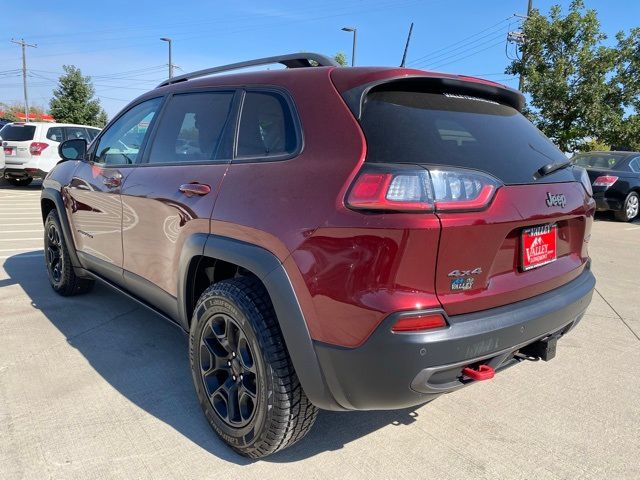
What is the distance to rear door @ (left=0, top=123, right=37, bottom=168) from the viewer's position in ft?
43.2

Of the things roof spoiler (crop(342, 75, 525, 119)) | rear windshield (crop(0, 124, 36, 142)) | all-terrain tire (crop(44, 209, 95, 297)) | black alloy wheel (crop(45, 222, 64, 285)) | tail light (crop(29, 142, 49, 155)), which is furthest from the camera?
rear windshield (crop(0, 124, 36, 142))

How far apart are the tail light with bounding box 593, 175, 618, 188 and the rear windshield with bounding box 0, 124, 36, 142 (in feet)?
44.4

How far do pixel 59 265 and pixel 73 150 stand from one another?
1.06m

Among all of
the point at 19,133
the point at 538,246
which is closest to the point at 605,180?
the point at 538,246

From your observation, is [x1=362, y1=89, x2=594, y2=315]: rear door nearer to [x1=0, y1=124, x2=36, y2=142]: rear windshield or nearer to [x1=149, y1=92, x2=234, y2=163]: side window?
[x1=149, y1=92, x2=234, y2=163]: side window

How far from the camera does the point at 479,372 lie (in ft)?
6.63

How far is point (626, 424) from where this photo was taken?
2742mm

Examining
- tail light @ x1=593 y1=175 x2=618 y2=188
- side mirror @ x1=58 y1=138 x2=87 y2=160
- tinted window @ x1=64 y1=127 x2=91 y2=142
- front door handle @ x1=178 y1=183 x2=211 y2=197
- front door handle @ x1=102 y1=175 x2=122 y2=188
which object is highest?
tinted window @ x1=64 y1=127 x2=91 y2=142

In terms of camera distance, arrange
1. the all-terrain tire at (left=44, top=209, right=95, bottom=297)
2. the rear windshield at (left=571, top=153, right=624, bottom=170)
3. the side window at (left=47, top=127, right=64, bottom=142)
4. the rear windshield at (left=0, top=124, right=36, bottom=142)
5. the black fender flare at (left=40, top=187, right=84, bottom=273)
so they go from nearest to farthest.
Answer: the black fender flare at (left=40, top=187, right=84, bottom=273)
the all-terrain tire at (left=44, top=209, right=95, bottom=297)
the rear windshield at (left=571, top=153, right=624, bottom=170)
the rear windshield at (left=0, top=124, right=36, bottom=142)
the side window at (left=47, top=127, right=64, bottom=142)

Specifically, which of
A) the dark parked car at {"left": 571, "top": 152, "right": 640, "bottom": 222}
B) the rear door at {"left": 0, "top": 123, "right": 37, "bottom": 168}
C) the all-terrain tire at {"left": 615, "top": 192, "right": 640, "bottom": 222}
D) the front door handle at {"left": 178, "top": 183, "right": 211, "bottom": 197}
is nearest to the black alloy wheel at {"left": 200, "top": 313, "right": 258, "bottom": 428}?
the front door handle at {"left": 178, "top": 183, "right": 211, "bottom": 197}

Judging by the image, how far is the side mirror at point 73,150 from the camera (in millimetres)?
4301

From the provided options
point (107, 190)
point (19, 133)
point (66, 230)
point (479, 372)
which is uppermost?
point (19, 133)

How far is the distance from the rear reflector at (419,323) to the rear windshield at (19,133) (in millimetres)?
13982

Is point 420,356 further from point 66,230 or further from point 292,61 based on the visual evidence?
point 66,230
